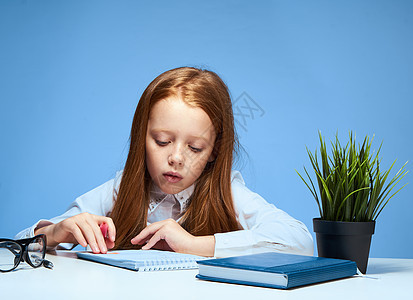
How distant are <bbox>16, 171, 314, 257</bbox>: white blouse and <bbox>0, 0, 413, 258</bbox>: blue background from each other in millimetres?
784

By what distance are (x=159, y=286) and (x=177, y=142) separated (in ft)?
1.96

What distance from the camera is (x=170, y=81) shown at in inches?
Answer: 53.4

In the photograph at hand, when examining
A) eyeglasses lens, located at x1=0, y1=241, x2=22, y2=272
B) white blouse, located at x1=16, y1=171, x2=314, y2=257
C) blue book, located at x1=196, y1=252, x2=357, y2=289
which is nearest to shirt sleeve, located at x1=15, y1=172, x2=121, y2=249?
white blouse, located at x1=16, y1=171, x2=314, y2=257

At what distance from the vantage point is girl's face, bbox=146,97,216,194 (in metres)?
1.27

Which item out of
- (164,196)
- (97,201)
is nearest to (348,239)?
(164,196)

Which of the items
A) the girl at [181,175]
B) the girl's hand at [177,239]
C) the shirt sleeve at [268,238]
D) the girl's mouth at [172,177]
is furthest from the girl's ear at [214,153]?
the girl's hand at [177,239]

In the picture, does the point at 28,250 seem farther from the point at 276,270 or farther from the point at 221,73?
the point at 221,73

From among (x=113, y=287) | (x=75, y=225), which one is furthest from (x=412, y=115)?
(x=113, y=287)

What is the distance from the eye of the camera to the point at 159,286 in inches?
27.7

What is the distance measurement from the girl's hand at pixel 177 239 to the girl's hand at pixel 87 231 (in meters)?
0.07

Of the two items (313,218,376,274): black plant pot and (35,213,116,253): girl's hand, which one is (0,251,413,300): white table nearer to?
(313,218,376,274): black plant pot

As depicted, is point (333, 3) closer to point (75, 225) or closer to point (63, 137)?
point (63, 137)

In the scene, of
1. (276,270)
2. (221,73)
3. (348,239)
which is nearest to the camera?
(276,270)

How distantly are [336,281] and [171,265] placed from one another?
272 mm
